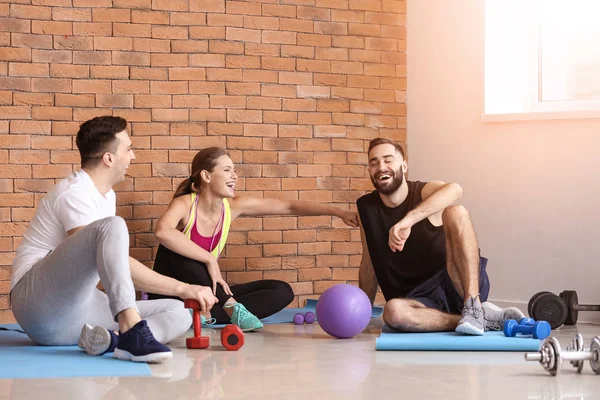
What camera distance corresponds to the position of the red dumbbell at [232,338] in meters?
4.39

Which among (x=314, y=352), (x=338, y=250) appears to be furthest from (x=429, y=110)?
(x=314, y=352)

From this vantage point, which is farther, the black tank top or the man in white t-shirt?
the black tank top

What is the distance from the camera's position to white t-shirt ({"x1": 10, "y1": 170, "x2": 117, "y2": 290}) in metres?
4.20

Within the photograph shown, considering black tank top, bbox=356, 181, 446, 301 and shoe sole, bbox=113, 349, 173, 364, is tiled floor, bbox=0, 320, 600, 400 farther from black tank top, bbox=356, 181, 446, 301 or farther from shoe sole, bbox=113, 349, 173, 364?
black tank top, bbox=356, 181, 446, 301

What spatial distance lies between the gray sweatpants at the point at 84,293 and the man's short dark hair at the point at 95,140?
1.72 feet

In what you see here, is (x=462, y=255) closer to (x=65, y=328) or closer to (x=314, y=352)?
(x=314, y=352)

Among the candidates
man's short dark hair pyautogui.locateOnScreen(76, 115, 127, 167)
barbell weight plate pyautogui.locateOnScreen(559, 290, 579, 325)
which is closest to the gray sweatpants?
man's short dark hair pyautogui.locateOnScreen(76, 115, 127, 167)

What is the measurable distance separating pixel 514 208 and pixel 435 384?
2.82 m

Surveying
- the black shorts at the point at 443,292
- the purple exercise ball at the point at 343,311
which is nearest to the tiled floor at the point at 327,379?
the purple exercise ball at the point at 343,311

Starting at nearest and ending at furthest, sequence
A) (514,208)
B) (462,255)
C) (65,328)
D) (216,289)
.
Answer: (65,328)
(462,255)
(216,289)
(514,208)

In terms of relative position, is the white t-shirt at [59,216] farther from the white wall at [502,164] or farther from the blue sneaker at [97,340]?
the white wall at [502,164]

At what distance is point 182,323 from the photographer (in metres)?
4.53

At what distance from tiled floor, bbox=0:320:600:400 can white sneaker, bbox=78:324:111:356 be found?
31cm

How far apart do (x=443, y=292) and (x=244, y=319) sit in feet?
3.76
